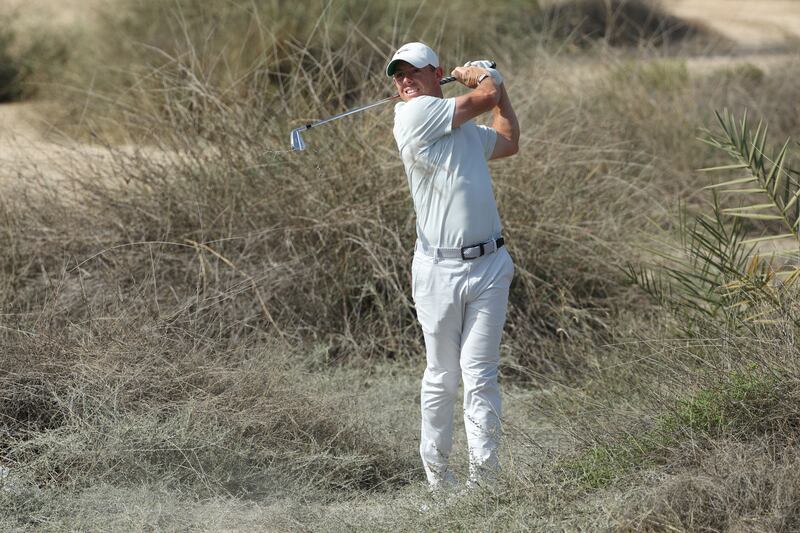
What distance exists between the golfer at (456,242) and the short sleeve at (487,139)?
0.04 feet

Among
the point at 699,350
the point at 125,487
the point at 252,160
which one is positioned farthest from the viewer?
the point at 252,160

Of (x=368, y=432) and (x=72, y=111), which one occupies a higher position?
(x=72, y=111)

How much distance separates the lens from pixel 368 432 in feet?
16.7

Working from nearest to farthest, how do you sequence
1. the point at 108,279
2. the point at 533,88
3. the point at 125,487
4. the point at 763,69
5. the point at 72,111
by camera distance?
the point at 125,487, the point at 108,279, the point at 533,88, the point at 72,111, the point at 763,69

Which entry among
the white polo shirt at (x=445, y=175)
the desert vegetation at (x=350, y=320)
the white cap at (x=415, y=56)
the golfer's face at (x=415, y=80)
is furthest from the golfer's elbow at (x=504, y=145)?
the desert vegetation at (x=350, y=320)

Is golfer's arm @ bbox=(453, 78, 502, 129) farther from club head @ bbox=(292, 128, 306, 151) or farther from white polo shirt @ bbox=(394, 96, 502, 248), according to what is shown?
club head @ bbox=(292, 128, 306, 151)

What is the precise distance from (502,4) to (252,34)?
18.7 feet

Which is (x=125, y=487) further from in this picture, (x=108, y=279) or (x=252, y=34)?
(x=252, y=34)

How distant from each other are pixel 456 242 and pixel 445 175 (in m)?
0.27

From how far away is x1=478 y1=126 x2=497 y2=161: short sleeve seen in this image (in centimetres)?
450

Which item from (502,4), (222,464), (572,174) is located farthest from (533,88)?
(502,4)

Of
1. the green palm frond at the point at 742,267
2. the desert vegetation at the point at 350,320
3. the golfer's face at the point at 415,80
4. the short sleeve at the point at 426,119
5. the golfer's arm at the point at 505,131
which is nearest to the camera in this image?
the desert vegetation at the point at 350,320

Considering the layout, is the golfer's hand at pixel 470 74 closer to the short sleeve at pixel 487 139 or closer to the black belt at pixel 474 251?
the short sleeve at pixel 487 139

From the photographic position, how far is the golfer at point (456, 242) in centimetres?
429
